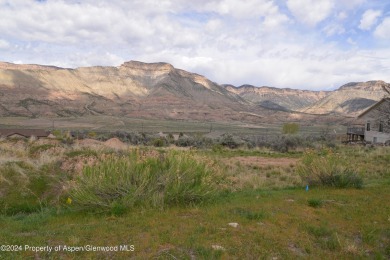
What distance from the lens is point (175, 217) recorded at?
688cm

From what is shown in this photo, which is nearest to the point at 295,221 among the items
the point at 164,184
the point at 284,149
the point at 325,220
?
the point at 325,220

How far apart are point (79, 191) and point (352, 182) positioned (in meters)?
7.75

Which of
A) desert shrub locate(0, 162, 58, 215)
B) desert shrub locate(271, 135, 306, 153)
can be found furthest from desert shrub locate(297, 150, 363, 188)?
desert shrub locate(271, 135, 306, 153)

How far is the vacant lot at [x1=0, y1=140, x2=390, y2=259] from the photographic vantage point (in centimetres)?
530

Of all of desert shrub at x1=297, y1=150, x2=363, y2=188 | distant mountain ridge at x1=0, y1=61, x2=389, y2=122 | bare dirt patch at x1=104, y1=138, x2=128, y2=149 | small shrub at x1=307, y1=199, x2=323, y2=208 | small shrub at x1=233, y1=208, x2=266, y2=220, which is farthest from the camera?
distant mountain ridge at x1=0, y1=61, x2=389, y2=122

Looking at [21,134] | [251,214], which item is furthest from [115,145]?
[251,214]

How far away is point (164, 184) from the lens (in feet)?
26.4

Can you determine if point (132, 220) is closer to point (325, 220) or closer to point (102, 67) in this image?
point (325, 220)

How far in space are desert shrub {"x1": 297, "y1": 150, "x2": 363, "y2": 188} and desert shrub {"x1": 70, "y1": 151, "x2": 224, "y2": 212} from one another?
13.2 feet

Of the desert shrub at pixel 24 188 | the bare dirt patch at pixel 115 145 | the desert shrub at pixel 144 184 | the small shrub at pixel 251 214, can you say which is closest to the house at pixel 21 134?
the bare dirt patch at pixel 115 145

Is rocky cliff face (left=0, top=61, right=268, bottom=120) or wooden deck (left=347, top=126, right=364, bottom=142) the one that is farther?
rocky cliff face (left=0, top=61, right=268, bottom=120)

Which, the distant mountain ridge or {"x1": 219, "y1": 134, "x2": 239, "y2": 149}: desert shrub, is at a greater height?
the distant mountain ridge

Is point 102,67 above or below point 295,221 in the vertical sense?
above

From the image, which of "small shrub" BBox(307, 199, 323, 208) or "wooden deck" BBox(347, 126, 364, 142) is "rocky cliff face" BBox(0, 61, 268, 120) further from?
"small shrub" BBox(307, 199, 323, 208)
